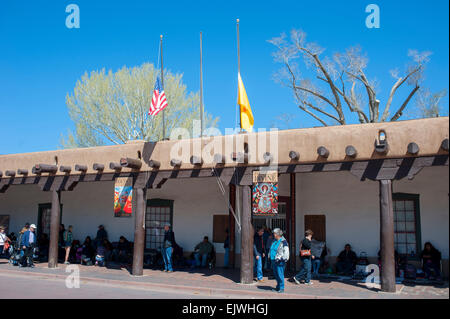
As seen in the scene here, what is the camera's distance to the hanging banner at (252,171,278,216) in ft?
42.4

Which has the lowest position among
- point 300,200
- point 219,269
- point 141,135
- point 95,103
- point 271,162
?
point 219,269

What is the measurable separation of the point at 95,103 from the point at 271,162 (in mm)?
21225

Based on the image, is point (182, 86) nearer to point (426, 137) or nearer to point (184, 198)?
point (184, 198)

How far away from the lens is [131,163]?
14.5m

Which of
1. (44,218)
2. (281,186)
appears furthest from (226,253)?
(44,218)

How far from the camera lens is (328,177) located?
15883mm

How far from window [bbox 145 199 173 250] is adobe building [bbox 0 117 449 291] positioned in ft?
0.14

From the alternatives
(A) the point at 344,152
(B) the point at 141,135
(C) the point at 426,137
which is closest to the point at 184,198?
(A) the point at 344,152

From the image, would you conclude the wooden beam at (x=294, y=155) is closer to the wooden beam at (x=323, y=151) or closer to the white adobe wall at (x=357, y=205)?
the wooden beam at (x=323, y=151)

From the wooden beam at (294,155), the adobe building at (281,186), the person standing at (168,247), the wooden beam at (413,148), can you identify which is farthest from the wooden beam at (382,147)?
the person standing at (168,247)

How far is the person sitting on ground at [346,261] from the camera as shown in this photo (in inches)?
580

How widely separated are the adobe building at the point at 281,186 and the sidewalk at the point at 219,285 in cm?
61

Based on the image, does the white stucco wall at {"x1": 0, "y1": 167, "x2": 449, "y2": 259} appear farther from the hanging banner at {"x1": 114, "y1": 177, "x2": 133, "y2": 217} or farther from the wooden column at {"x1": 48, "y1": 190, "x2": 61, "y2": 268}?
the hanging banner at {"x1": 114, "y1": 177, "x2": 133, "y2": 217}

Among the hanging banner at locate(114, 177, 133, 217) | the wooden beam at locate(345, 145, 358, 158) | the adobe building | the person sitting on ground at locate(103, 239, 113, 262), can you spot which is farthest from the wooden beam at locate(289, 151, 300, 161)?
the person sitting on ground at locate(103, 239, 113, 262)
